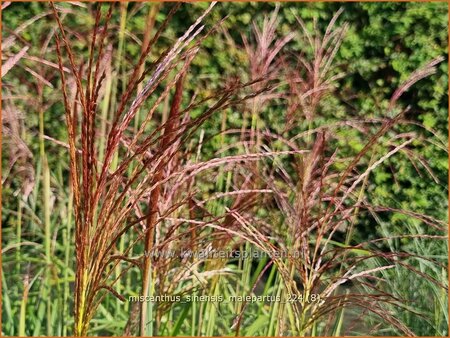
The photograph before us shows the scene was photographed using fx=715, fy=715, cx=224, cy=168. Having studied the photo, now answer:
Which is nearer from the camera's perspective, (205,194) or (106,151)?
(106,151)

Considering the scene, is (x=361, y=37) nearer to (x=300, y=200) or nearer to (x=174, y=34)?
(x=174, y=34)

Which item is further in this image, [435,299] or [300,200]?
[435,299]

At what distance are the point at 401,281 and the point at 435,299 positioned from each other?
7.3 inches

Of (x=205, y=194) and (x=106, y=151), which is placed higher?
(x=205, y=194)

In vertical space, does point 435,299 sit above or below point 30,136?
below

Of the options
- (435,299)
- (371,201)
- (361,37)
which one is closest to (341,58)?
(361,37)

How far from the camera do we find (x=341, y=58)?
5102mm

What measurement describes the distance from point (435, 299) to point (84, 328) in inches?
75.5

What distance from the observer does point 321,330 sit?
12.3ft

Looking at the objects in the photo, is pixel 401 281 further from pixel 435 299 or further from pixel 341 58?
pixel 341 58

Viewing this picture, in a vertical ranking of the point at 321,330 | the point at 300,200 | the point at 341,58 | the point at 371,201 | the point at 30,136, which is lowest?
the point at 321,330

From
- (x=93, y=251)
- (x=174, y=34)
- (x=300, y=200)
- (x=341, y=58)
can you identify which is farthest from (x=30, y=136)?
(x=93, y=251)

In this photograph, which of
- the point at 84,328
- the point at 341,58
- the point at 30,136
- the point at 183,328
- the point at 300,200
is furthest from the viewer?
the point at 341,58

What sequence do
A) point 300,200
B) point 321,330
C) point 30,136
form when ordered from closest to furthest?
point 300,200 < point 321,330 < point 30,136
